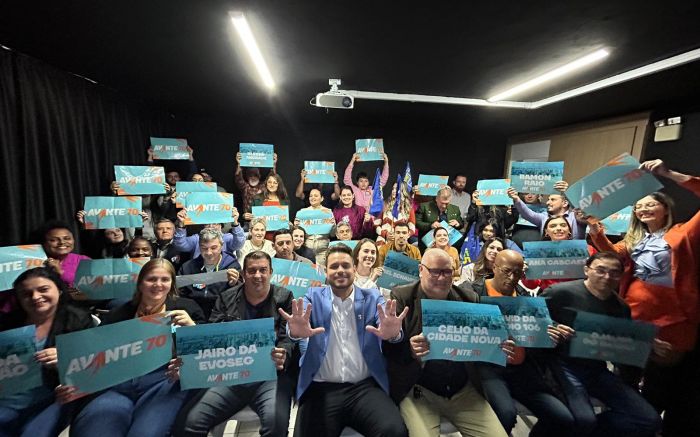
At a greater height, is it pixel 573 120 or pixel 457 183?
pixel 573 120

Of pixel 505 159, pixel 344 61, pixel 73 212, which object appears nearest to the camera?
pixel 344 61

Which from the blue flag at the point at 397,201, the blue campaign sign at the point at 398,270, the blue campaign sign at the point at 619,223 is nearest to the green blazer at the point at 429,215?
the blue flag at the point at 397,201

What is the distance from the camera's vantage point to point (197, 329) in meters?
1.55

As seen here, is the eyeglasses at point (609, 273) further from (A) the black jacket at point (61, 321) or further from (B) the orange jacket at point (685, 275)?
(A) the black jacket at point (61, 321)

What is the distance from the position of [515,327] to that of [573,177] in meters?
4.56

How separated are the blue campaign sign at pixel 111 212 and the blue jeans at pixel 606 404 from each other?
3.88 meters

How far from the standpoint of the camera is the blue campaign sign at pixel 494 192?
354 centimetres

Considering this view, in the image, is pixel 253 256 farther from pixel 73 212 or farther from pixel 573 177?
pixel 573 177

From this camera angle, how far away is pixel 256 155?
4.18 m

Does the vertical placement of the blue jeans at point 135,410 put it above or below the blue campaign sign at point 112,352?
below

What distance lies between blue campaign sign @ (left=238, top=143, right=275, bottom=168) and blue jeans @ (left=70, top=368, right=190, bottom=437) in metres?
2.93

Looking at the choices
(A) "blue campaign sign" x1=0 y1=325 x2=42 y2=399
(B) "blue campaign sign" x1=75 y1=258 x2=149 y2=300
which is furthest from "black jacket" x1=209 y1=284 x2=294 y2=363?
(A) "blue campaign sign" x1=0 y1=325 x2=42 y2=399

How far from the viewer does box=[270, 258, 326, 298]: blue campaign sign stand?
236cm

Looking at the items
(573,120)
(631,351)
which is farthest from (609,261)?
(573,120)
